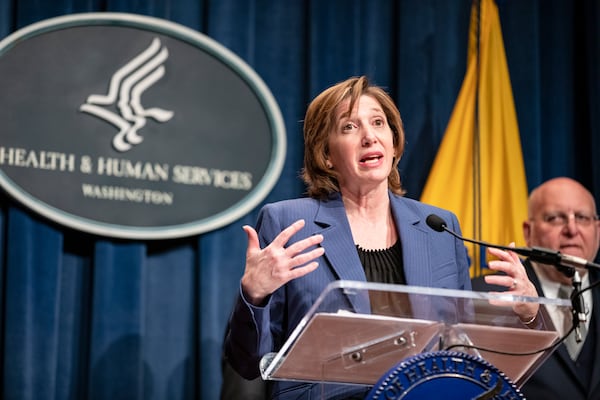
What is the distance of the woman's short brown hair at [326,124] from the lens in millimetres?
2387

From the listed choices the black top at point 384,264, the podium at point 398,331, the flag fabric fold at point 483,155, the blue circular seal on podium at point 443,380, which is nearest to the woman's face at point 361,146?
the black top at point 384,264

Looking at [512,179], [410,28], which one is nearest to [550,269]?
[512,179]

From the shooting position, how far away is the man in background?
323cm

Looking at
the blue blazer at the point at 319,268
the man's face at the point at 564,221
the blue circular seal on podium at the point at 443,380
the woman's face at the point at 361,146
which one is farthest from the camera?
the man's face at the point at 564,221

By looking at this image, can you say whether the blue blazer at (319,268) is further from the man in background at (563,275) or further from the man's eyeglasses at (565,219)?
the man's eyeglasses at (565,219)

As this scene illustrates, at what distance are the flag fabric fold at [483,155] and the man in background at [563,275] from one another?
0.45 feet

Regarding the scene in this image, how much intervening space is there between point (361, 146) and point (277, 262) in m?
0.65

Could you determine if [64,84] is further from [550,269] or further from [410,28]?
[550,269]

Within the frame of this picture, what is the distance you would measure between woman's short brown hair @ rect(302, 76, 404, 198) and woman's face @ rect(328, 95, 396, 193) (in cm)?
2

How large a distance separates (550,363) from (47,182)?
2041 mm

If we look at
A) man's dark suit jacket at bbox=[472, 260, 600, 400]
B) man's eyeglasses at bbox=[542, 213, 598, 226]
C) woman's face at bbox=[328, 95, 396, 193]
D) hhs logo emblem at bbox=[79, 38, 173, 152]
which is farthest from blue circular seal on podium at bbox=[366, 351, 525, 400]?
man's eyeglasses at bbox=[542, 213, 598, 226]

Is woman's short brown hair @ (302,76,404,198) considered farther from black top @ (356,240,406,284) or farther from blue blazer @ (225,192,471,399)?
black top @ (356,240,406,284)

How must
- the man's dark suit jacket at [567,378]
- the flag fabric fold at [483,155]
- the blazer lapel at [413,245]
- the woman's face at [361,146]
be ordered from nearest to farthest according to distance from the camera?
the blazer lapel at [413,245], the woman's face at [361,146], the man's dark suit jacket at [567,378], the flag fabric fold at [483,155]

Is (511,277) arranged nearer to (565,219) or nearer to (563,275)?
(563,275)
